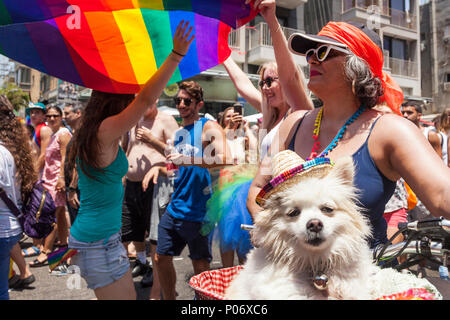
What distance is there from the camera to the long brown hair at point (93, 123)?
2.38 m

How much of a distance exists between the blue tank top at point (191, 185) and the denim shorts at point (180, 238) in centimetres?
7

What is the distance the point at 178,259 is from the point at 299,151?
15.4ft

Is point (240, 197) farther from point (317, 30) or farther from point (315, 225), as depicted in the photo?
point (317, 30)

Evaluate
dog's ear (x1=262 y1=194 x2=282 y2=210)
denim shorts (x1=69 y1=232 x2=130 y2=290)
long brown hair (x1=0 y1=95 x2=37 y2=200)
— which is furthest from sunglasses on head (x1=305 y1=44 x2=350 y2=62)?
long brown hair (x1=0 y1=95 x2=37 y2=200)

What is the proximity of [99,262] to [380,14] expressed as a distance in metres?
22.9

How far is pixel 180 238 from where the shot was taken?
3.71 m

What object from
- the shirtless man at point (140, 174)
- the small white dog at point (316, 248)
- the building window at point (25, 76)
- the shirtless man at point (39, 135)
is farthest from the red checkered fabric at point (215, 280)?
the building window at point (25, 76)

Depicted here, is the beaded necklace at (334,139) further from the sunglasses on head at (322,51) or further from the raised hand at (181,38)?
the raised hand at (181,38)

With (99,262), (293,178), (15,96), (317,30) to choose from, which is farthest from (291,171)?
(15,96)

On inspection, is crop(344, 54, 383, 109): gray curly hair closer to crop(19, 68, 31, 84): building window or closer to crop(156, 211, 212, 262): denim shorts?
crop(156, 211, 212, 262): denim shorts

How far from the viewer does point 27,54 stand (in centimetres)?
184

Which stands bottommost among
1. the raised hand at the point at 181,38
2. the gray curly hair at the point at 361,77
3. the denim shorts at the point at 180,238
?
the denim shorts at the point at 180,238

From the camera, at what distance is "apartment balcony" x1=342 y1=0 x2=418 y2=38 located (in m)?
19.1

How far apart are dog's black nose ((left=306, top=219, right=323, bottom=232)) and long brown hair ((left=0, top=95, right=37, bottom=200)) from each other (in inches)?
130
